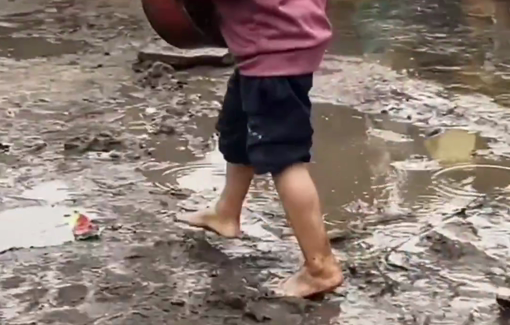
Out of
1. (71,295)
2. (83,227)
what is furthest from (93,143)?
(71,295)

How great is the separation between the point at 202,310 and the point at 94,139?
179cm

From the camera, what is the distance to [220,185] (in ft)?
12.9

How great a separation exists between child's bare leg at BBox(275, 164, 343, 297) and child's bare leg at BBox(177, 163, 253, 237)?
411mm

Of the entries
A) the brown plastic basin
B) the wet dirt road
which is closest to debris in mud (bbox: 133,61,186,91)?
the wet dirt road

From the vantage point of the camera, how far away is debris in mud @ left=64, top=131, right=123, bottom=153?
14.4 feet

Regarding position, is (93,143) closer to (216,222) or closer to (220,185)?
(220,185)

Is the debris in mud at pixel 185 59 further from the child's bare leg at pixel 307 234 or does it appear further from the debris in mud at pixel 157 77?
the child's bare leg at pixel 307 234

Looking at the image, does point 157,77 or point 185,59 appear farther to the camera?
point 185,59

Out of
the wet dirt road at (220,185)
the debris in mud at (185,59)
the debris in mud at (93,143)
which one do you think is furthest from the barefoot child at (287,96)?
the debris in mud at (185,59)

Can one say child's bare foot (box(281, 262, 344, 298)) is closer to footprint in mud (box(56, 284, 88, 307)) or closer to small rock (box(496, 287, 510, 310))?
small rock (box(496, 287, 510, 310))

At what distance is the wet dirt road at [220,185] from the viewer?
2.92 metres

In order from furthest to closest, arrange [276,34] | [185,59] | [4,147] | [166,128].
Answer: [185,59] → [166,128] → [4,147] → [276,34]

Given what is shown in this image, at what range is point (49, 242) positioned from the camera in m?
3.36

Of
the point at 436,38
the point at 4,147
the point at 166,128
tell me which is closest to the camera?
the point at 4,147
